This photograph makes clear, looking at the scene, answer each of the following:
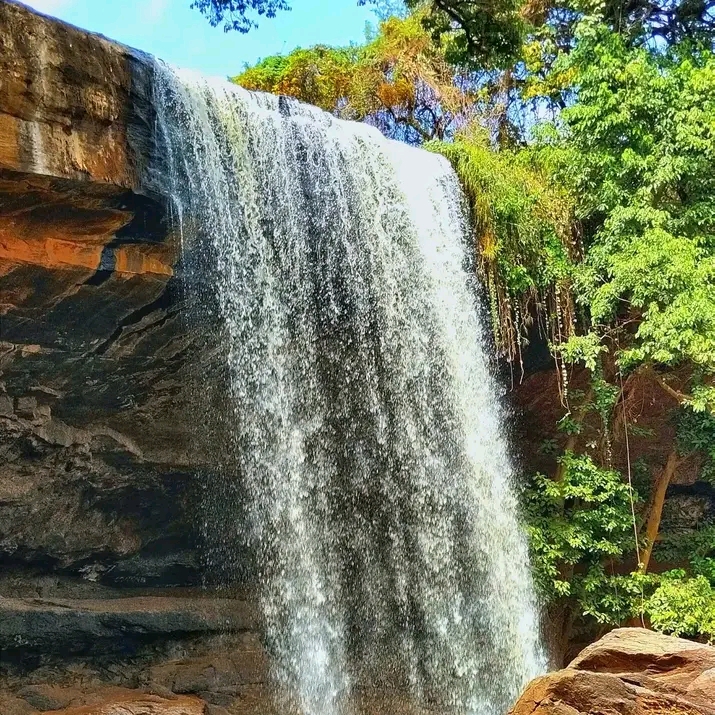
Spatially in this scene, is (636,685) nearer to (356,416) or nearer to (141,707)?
(141,707)

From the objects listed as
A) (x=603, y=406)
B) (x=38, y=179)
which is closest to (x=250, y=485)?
(x=38, y=179)

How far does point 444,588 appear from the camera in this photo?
830 centimetres

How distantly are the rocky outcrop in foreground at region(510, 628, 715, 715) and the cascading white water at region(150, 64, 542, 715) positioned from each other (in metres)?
3.51

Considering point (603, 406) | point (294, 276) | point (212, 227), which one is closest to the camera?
point (212, 227)

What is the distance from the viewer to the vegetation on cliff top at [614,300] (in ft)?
28.4

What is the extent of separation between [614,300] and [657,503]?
120 inches

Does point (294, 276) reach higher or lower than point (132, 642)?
higher

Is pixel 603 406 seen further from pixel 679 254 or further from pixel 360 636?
pixel 360 636

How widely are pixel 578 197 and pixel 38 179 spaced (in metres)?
6.80

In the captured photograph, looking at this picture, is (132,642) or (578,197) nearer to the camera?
(132,642)

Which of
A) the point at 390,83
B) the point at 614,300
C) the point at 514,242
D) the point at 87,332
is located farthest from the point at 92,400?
the point at 390,83

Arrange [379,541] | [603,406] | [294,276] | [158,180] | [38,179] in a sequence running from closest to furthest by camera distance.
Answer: [38,179], [158,180], [294,276], [379,541], [603,406]

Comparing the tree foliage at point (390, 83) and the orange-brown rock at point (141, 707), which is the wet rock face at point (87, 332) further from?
the tree foliage at point (390, 83)

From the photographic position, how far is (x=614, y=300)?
9.04 m
